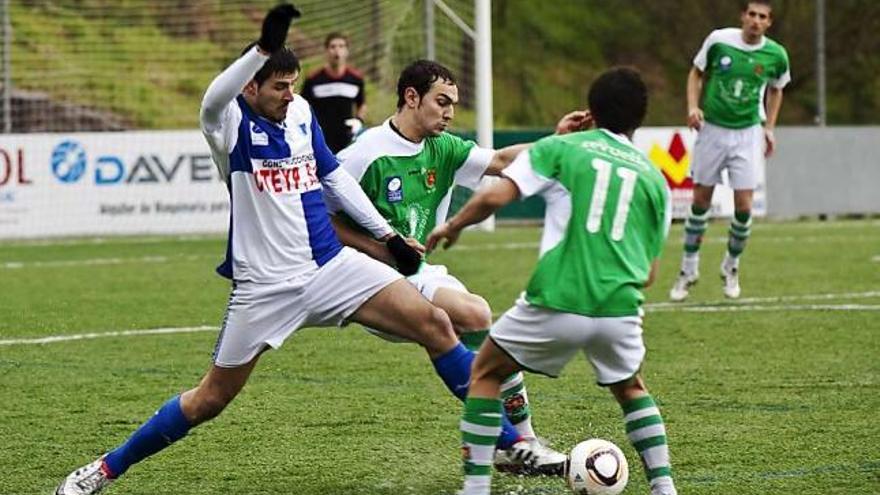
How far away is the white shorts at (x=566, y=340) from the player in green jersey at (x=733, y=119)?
7395 mm

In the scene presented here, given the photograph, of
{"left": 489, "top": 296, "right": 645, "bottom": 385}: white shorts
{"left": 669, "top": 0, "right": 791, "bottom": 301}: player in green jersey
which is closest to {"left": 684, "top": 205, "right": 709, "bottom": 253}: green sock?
{"left": 669, "top": 0, "right": 791, "bottom": 301}: player in green jersey

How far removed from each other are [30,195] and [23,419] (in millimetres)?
12801

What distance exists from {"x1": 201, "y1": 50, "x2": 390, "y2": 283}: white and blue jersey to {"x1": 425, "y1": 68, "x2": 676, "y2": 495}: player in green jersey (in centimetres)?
80

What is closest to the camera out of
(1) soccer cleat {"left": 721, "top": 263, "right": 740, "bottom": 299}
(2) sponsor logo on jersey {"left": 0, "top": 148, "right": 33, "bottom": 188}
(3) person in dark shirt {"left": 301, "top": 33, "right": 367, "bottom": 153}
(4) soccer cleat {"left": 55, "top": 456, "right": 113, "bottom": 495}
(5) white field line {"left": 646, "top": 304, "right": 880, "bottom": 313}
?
(4) soccer cleat {"left": 55, "top": 456, "right": 113, "bottom": 495}

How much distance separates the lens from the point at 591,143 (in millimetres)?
5758

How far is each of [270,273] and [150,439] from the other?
2.55 feet

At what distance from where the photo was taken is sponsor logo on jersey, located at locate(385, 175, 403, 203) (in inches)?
285

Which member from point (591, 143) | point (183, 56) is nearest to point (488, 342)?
point (591, 143)

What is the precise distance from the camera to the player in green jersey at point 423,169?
708 centimetres

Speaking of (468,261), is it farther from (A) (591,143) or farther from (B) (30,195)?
(A) (591,143)

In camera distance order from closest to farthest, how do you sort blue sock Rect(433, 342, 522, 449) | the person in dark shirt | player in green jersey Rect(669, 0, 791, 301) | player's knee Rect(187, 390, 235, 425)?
player's knee Rect(187, 390, 235, 425)
blue sock Rect(433, 342, 522, 449)
player in green jersey Rect(669, 0, 791, 301)
the person in dark shirt

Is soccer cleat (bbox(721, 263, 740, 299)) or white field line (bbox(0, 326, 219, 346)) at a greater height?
soccer cleat (bbox(721, 263, 740, 299))

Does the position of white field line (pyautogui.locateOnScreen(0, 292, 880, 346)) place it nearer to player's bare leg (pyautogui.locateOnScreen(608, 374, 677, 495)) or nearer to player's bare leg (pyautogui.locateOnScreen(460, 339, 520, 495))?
player's bare leg (pyautogui.locateOnScreen(460, 339, 520, 495))

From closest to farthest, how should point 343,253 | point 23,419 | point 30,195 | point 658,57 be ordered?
point 343,253
point 23,419
point 30,195
point 658,57
